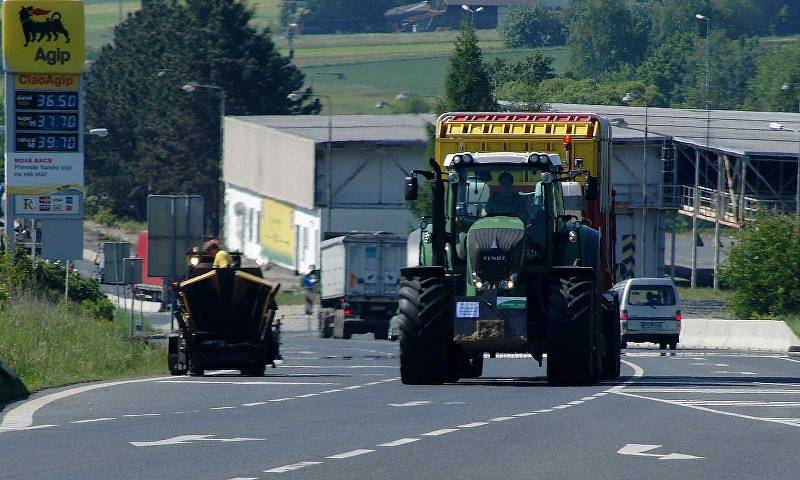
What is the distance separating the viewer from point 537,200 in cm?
2336

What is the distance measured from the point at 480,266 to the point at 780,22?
163734mm

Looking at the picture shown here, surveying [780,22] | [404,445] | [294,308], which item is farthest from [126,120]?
[404,445]

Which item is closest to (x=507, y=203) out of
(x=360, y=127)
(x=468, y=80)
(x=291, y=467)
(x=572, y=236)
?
(x=572, y=236)

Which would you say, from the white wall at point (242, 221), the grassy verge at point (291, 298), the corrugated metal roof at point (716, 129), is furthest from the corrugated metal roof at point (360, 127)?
the grassy verge at point (291, 298)

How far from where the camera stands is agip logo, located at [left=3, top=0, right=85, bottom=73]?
46969 mm

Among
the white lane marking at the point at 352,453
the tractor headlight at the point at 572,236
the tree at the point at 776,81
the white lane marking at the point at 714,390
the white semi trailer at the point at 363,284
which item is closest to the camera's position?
the white lane marking at the point at 352,453

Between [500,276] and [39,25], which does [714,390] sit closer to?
[500,276]

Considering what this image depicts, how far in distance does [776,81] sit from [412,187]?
12492 cm

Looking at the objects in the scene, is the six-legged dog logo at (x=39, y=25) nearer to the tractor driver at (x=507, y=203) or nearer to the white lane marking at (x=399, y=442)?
the tractor driver at (x=507, y=203)

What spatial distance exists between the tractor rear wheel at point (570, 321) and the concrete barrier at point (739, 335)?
24.7 m

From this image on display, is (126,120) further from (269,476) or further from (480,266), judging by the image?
(269,476)

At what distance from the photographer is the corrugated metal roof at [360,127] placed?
84750 millimetres

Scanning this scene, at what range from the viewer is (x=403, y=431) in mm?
15828

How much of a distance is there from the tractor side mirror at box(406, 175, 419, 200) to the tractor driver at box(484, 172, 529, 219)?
994 mm
